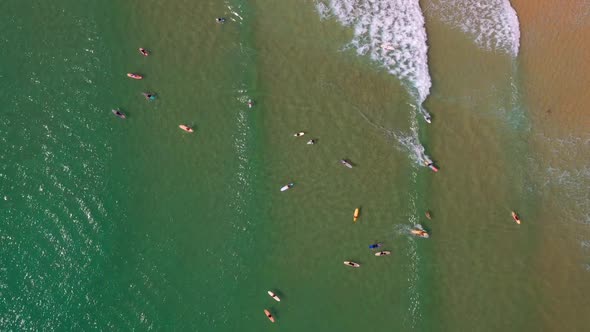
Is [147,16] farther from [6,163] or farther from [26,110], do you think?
[6,163]

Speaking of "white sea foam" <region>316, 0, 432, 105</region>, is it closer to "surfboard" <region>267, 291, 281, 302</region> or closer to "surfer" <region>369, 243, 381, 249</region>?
"surfer" <region>369, 243, 381, 249</region>

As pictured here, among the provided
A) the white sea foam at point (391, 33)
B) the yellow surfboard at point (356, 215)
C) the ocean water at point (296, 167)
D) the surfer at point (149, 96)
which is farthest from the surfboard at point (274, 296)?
the white sea foam at point (391, 33)

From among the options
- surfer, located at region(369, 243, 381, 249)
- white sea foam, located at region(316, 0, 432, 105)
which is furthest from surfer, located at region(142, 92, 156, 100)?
surfer, located at region(369, 243, 381, 249)

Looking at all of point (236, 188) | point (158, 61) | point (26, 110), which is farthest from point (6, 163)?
point (236, 188)

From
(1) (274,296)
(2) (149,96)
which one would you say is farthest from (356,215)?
(2) (149,96)

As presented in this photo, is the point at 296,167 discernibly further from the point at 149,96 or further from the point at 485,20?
the point at 485,20

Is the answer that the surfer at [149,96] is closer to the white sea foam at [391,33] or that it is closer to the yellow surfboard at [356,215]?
the white sea foam at [391,33]
